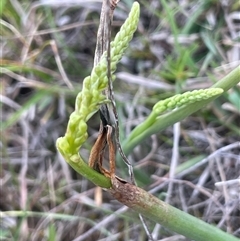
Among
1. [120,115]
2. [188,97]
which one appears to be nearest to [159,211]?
[188,97]

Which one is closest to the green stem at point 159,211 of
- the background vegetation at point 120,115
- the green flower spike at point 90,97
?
the green flower spike at point 90,97

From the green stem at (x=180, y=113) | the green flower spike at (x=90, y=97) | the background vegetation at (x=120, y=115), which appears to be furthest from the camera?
the background vegetation at (x=120, y=115)

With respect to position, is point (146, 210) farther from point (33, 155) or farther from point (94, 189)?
point (33, 155)

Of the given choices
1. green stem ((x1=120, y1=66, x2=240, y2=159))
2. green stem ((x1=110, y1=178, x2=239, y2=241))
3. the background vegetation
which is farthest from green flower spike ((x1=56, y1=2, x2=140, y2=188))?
the background vegetation

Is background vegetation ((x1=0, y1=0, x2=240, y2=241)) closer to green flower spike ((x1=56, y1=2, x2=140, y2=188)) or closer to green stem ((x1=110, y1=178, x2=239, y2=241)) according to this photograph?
green stem ((x1=110, y1=178, x2=239, y2=241))

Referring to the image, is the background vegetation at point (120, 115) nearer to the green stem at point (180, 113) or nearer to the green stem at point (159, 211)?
the green stem at point (180, 113)

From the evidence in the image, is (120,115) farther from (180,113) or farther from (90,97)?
(90,97)

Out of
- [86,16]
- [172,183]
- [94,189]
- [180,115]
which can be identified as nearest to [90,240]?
[94,189]
